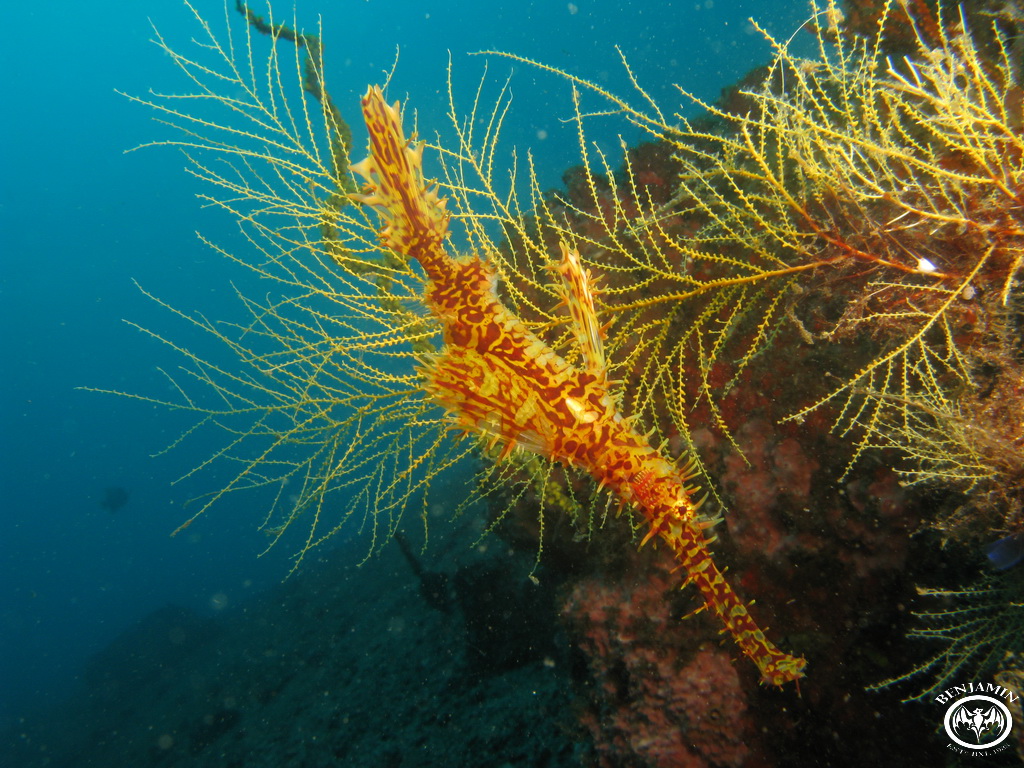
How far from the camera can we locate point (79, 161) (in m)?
83.8

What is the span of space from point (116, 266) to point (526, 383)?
99.4m

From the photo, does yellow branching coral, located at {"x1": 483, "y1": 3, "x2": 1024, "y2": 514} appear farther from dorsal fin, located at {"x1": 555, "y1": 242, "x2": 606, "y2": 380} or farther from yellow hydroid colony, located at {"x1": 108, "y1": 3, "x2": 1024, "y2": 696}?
dorsal fin, located at {"x1": 555, "y1": 242, "x2": 606, "y2": 380}

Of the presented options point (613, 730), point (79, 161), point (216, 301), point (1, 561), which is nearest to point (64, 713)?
point (613, 730)

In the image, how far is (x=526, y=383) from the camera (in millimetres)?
3289

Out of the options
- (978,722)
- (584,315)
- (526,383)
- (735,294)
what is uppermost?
(584,315)

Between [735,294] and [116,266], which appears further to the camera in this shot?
[116,266]

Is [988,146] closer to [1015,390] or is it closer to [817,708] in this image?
[1015,390]

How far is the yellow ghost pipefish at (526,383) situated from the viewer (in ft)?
10.2

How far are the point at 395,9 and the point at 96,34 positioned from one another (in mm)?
54044

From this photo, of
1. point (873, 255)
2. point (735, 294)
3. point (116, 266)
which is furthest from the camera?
point (116, 266)

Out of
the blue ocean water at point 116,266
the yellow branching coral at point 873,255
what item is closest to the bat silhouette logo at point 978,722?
the yellow branching coral at point 873,255

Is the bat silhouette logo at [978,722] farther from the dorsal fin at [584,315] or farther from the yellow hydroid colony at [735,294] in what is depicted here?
the dorsal fin at [584,315]

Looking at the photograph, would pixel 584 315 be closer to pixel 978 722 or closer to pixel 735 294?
pixel 735 294

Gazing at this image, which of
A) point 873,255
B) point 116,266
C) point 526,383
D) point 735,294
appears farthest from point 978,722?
point 116,266
